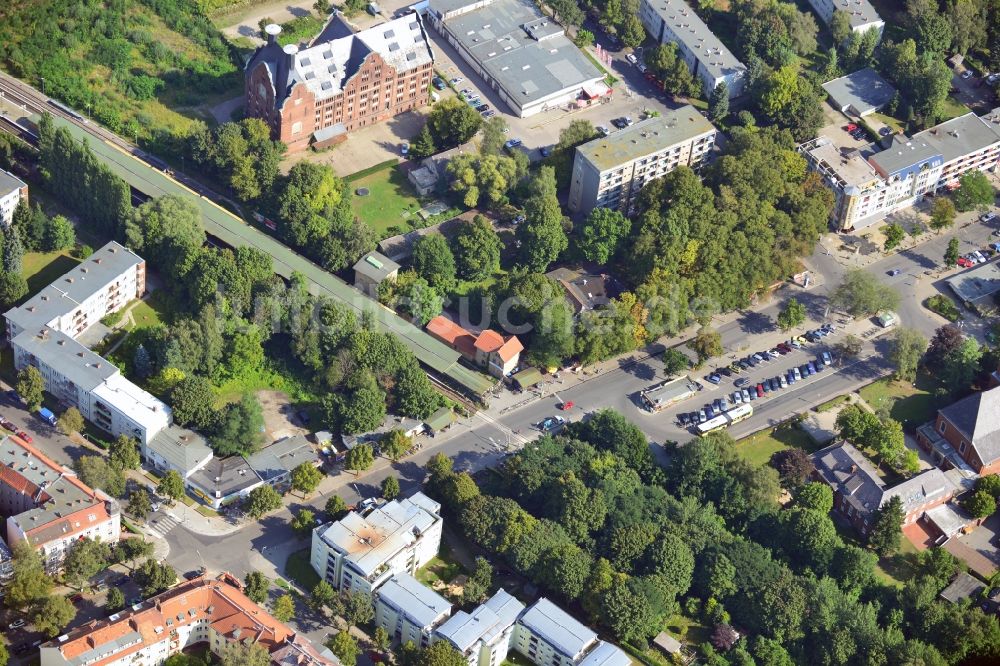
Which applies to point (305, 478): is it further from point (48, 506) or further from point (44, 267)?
point (44, 267)

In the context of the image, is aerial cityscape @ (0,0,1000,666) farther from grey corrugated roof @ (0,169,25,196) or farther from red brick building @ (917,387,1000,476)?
grey corrugated roof @ (0,169,25,196)

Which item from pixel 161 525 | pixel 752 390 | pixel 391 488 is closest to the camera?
pixel 161 525

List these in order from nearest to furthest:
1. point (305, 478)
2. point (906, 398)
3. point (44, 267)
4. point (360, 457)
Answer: point (305, 478) < point (360, 457) < point (44, 267) < point (906, 398)

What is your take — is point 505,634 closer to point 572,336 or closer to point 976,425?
point 572,336

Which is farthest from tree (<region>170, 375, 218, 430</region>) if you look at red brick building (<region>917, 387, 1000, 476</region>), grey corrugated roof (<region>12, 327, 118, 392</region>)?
red brick building (<region>917, 387, 1000, 476</region>)

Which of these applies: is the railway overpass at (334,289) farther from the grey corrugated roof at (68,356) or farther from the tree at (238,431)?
the grey corrugated roof at (68,356)

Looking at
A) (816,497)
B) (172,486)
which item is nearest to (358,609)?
(172,486)
